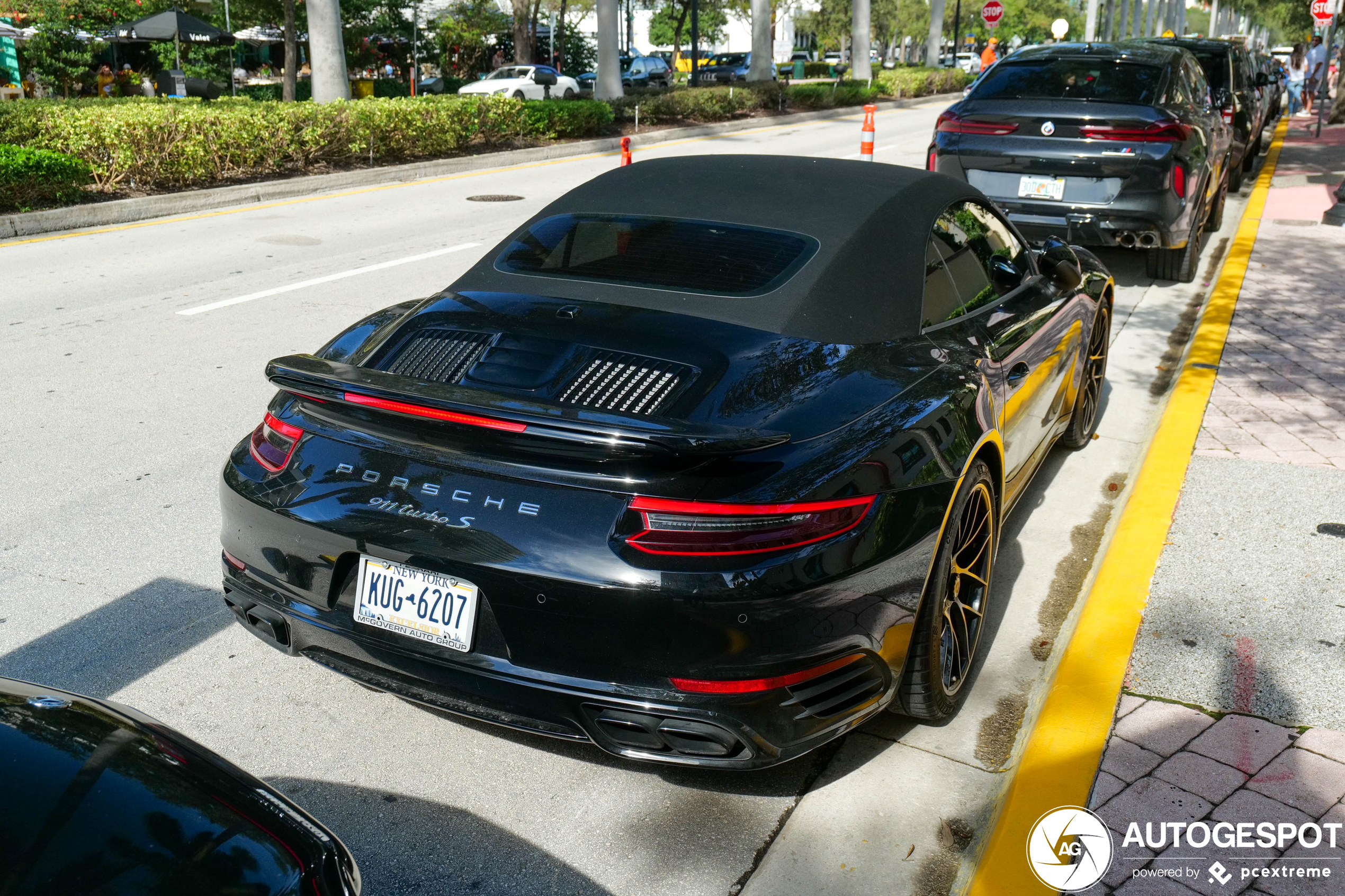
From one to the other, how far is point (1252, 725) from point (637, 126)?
23097mm

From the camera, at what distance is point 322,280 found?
9.84m

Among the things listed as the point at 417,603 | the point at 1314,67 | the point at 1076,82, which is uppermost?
the point at 1314,67

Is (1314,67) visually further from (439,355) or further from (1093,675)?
(439,355)

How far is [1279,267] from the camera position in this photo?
9.97m

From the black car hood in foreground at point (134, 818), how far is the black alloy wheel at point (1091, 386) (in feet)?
14.3

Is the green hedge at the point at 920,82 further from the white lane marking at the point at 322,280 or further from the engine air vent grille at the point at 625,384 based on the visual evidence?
the engine air vent grille at the point at 625,384

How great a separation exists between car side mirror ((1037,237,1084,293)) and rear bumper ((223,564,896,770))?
2308 millimetres

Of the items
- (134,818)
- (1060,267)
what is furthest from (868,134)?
(134,818)

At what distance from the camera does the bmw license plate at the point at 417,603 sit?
9.34 ft

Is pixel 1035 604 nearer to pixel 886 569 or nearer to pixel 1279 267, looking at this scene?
pixel 886 569

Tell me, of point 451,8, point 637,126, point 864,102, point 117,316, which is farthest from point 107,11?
point 117,316

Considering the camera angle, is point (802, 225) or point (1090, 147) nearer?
point (802, 225)

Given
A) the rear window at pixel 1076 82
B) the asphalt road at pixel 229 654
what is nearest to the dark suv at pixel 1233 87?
the rear window at pixel 1076 82

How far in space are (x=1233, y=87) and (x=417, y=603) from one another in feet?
44.3
